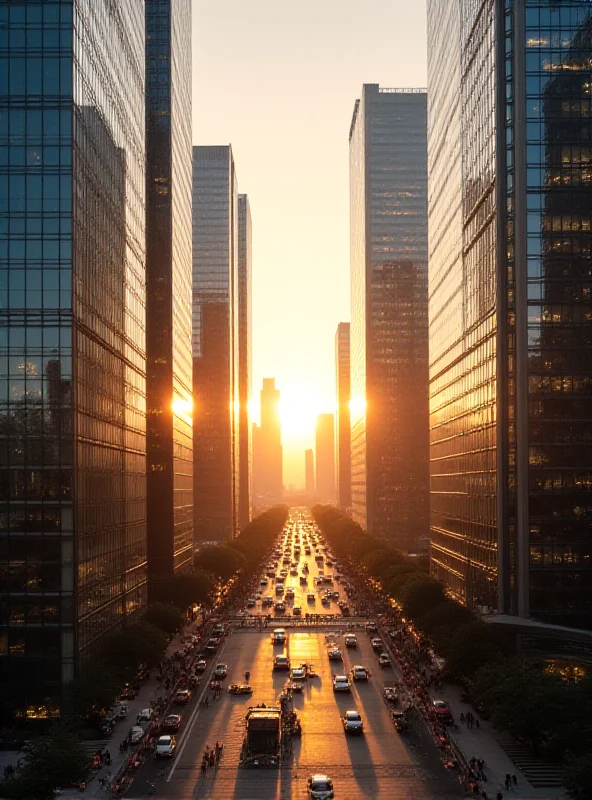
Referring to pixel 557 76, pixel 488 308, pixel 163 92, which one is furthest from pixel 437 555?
pixel 163 92

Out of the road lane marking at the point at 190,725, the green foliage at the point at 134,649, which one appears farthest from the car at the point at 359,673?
the green foliage at the point at 134,649

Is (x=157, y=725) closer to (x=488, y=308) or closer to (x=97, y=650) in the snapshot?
(x=97, y=650)

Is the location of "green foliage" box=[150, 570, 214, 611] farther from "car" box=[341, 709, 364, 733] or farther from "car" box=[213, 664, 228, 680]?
"car" box=[341, 709, 364, 733]

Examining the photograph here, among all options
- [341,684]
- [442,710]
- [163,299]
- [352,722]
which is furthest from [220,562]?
[352,722]

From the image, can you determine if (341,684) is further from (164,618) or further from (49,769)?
(49,769)

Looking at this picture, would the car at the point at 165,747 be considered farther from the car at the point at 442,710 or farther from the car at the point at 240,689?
the car at the point at 442,710
